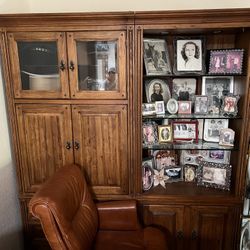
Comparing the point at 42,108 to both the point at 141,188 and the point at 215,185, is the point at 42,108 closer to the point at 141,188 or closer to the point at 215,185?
the point at 141,188

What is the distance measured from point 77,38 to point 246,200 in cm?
173

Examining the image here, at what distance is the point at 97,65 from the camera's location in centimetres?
179

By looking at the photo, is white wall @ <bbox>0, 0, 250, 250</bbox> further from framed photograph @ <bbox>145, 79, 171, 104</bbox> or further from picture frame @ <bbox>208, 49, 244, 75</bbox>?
framed photograph @ <bbox>145, 79, 171, 104</bbox>

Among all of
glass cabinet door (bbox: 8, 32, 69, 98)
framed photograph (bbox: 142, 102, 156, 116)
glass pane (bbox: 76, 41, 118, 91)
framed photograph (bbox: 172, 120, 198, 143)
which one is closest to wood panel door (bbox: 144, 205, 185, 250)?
framed photograph (bbox: 172, 120, 198, 143)

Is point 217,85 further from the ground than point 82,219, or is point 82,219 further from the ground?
point 217,85

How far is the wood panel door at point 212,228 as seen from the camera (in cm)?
194

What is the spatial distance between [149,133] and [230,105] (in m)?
0.66

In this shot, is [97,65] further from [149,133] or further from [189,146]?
[189,146]

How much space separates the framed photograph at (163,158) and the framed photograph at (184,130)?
7.2 inches

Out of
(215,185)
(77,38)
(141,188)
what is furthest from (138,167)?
(77,38)

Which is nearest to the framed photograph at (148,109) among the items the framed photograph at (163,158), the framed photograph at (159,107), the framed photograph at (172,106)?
the framed photograph at (159,107)

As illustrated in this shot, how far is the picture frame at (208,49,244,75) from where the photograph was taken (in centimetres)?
182

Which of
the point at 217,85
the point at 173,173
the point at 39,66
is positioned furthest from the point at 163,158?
the point at 39,66

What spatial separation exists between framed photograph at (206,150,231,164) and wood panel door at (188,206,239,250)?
40 centimetres
